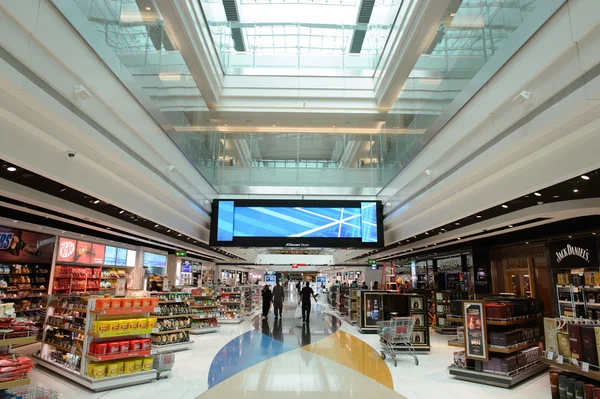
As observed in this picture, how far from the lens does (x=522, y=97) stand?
4504 mm

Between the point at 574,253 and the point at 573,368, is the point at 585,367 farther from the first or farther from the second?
the point at 574,253

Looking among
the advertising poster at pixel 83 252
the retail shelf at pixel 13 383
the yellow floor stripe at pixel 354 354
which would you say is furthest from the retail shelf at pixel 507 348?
the advertising poster at pixel 83 252

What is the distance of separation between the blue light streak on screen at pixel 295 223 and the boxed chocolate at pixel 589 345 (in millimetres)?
6854

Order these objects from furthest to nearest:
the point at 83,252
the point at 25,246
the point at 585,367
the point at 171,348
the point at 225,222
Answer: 1. the point at 83,252
2. the point at 225,222
3. the point at 25,246
4. the point at 171,348
5. the point at 585,367

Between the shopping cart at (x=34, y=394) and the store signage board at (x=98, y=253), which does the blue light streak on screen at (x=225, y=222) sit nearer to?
the store signage board at (x=98, y=253)

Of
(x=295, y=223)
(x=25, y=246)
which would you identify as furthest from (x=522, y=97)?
(x=25, y=246)

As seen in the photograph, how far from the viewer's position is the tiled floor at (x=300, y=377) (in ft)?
19.9

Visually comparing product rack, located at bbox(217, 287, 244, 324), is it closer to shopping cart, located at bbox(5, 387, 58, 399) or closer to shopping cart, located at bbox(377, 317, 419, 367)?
shopping cart, located at bbox(377, 317, 419, 367)

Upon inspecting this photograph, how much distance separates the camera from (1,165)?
14.7 ft

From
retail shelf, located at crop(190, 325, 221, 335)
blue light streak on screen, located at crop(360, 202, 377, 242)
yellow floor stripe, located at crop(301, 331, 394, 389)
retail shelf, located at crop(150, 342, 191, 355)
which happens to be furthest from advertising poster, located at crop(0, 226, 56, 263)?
blue light streak on screen, located at crop(360, 202, 377, 242)

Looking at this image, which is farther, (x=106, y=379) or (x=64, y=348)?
(x=64, y=348)

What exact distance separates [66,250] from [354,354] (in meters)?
9.17

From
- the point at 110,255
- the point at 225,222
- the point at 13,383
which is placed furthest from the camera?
the point at 110,255

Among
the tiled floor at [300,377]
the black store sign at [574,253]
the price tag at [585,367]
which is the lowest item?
the tiled floor at [300,377]
